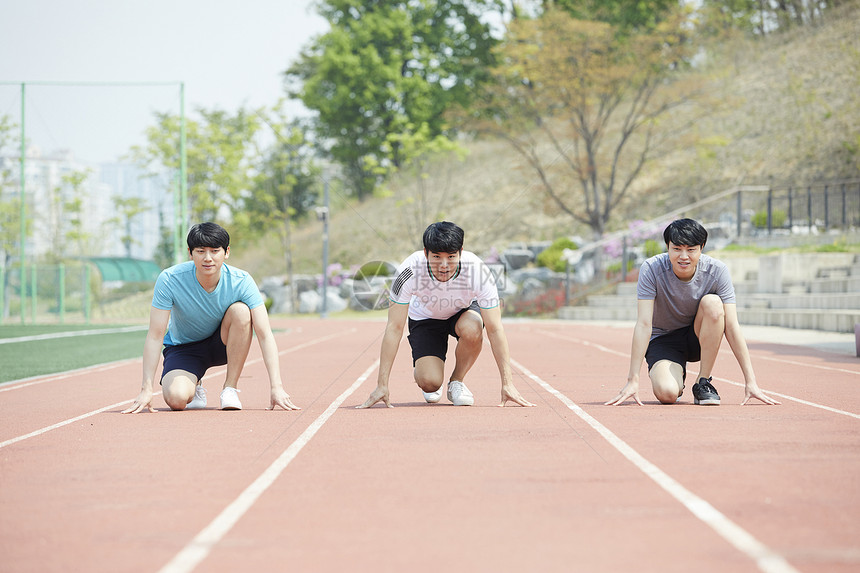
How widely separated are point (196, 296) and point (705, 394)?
3990mm

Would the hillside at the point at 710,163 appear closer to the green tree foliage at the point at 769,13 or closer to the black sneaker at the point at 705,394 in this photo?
the green tree foliage at the point at 769,13

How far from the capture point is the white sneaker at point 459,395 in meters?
7.61

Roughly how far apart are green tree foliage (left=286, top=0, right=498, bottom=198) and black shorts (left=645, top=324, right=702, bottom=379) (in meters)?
35.7

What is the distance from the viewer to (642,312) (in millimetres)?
7230

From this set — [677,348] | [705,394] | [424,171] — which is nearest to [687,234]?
[677,348]

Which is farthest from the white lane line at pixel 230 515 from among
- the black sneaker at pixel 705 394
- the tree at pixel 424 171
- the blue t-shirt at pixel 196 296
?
the tree at pixel 424 171

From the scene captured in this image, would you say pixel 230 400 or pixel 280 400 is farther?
pixel 230 400

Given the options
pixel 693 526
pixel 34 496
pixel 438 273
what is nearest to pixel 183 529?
pixel 34 496

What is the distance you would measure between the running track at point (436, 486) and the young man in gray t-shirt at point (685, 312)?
0.22 metres

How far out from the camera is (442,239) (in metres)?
6.64

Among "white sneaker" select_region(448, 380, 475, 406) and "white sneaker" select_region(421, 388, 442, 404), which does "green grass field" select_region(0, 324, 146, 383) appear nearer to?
"white sneaker" select_region(421, 388, 442, 404)

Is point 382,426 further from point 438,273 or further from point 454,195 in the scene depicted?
point 454,195

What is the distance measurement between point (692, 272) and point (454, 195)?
37151mm

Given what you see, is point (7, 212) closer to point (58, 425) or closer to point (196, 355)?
point (196, 355)
